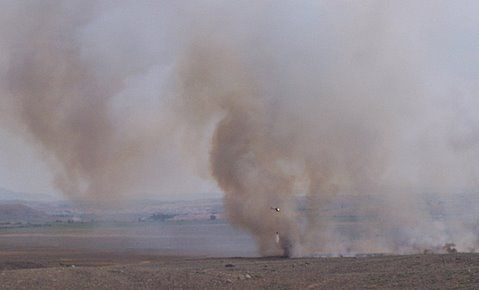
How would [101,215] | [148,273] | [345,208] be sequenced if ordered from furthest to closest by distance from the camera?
[101,215] < [345,208] < [148,273]

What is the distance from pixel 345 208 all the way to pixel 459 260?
119918mm

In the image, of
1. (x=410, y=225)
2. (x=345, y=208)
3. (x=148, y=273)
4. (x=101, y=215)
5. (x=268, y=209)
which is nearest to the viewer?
(x=148, y=273)

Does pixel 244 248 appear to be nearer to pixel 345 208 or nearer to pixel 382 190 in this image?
pixel 382 190

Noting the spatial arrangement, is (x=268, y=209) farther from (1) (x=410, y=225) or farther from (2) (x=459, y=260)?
(2) (x=459, y=260)

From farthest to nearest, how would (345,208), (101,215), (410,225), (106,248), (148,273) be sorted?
1. (101,215)
2. (345,208)
3. (106,248)
4. (410,225)
5. (148,273)

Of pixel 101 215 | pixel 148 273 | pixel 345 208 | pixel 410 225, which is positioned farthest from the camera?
pixel 101 215

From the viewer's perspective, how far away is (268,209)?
6750 centimetres

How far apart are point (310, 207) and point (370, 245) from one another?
6.79 metres

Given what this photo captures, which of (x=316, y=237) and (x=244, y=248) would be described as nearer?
(x=316, y=237)

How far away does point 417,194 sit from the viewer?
8531cm

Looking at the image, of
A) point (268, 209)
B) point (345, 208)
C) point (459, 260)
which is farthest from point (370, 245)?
point (345, 208)

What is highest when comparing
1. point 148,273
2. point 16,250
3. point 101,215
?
point 101,215

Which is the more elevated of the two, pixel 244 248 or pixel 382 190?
pixel 382 190

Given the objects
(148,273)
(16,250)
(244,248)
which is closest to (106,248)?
(16,250)
